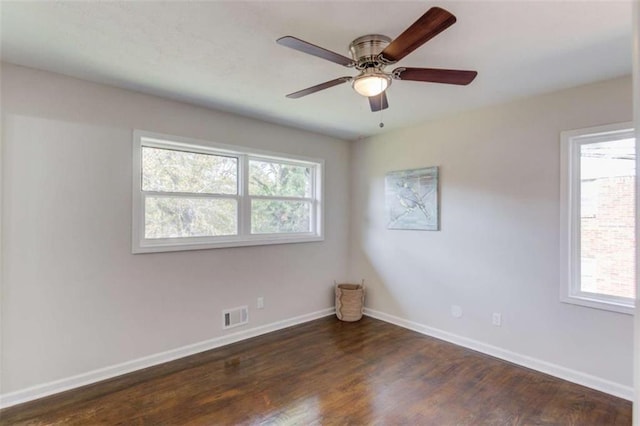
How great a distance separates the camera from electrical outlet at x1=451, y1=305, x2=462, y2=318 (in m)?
3.43

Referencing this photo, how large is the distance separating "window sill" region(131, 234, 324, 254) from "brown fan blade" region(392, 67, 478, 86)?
236 centimetres

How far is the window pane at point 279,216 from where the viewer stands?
3.78 meters

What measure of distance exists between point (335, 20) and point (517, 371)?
3.15 metres

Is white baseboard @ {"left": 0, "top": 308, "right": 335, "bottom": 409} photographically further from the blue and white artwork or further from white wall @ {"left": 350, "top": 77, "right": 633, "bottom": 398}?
the blue and white artwork

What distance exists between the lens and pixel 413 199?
3846 mm

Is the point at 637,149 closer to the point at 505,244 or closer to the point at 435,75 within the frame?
the point at 435,75

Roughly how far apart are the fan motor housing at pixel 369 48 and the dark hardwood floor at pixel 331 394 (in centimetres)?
230

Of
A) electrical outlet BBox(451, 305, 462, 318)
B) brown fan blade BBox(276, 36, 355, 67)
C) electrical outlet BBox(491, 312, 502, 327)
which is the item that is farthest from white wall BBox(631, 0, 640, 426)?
electrical outlet BBox(451, 305, 462, 318)

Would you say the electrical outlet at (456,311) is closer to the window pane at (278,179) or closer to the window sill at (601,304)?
the window sill at (601,304)

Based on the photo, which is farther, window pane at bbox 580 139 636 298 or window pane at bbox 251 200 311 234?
window pane at bbox 251 200 311 234

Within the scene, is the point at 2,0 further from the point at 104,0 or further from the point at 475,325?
the point at 475,325

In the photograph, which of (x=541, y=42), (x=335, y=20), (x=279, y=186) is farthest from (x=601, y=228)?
(x=279, y=186)

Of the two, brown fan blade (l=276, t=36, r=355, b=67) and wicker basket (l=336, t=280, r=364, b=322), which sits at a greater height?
brown fan blade (l=276, t=36, r=355, b=67)

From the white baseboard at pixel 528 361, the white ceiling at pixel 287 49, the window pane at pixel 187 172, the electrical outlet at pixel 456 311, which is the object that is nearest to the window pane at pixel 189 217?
the window pane at pixel 187 172
